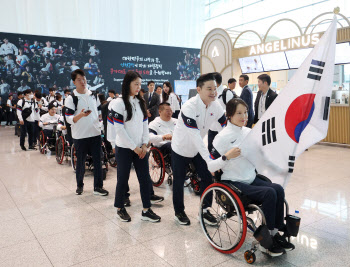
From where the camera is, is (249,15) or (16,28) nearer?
(16,28)

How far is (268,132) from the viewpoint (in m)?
2.27

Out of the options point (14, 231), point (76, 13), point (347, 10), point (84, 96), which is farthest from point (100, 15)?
point (14, 231)

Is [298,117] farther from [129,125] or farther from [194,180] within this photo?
[194,180]

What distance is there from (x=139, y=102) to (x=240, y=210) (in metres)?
1.49

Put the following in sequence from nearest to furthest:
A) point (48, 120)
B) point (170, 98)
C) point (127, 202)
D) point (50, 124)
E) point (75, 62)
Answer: point (127, 202) → point (170, 98) → point (50, 124) → point (48, 120) → point (75, 62)

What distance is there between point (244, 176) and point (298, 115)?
59 centimetres

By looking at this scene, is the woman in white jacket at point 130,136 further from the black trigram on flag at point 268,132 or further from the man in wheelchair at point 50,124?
the man in wheelchair at point 50,124

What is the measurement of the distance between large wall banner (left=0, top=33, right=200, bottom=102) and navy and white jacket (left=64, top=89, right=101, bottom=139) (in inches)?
428

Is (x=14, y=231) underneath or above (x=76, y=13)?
underneath

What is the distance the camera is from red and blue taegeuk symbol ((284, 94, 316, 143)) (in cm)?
219

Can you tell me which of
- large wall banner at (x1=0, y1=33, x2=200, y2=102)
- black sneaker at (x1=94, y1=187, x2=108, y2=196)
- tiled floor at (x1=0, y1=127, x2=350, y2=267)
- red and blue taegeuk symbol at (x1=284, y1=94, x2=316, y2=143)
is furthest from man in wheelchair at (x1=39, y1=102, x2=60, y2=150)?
large wall banner at (x1=0, y1=33, x2=200, y2=102)

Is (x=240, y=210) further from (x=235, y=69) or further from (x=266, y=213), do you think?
(x=235, y=69)

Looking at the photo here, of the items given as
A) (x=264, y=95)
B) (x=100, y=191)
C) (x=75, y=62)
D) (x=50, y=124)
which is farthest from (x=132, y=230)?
(x=75, y=62)

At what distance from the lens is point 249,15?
18.0 metres
